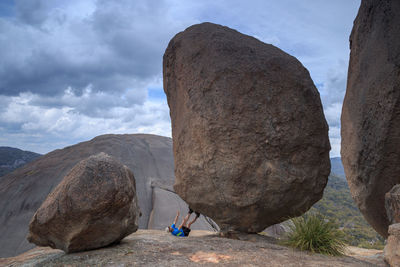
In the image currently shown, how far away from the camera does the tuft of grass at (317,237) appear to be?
6.73m

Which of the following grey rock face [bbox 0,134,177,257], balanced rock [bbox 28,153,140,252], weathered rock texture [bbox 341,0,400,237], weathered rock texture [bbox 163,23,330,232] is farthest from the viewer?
grey rock face [bbox 0,134,177,257]

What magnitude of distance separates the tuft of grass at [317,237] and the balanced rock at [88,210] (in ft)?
12.0

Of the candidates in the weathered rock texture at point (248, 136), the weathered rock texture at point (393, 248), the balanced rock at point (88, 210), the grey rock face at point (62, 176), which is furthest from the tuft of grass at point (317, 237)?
the grey rock face at point (62, 176)

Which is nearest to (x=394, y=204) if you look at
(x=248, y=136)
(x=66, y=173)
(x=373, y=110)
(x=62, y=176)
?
(x=373, y=110)

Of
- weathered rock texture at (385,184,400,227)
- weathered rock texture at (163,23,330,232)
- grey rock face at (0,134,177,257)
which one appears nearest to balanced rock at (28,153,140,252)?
weathered rock texture at (163,23,330,232)

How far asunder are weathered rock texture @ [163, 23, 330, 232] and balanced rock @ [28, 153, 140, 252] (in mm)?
2063

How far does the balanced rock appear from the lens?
19.2 ft

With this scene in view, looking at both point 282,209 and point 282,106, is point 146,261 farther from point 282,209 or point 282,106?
point 282,106

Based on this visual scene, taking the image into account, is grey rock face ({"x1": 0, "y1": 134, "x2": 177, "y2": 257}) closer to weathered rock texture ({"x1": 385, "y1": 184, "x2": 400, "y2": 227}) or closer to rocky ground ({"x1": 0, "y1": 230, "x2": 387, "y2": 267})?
rocky ground ({"x1": 0, "y1": 230, "x2": 387, "y2": 267})

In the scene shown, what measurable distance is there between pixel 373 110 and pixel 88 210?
6.65 meters

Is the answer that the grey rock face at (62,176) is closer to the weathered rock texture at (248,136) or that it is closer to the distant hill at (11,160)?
the weathered rock texture at (248,136)

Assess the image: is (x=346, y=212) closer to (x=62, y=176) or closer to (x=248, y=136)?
(x=62, y=176)

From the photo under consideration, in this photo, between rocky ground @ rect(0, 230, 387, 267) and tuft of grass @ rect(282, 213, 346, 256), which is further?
tuft of grass @ rect(282, 213, 346, 256)

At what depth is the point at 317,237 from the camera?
269 inches
